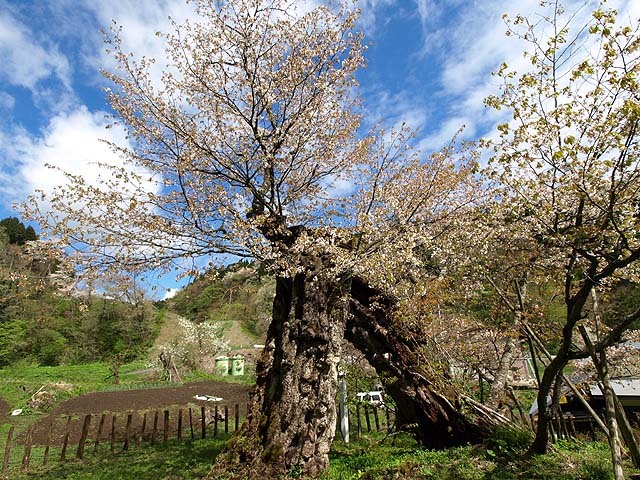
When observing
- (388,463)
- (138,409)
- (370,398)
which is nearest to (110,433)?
(138,409)

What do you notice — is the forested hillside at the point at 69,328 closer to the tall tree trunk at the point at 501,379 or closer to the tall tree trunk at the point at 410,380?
the tall tree trunk at the point at 410,380

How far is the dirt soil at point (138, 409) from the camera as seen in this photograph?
1146cm

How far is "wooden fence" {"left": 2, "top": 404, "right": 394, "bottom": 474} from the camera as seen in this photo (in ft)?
29.7

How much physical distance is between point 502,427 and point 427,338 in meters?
2.04

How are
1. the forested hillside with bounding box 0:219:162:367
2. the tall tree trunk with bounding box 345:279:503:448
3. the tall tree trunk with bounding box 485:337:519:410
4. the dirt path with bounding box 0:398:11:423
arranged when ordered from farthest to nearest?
the forested hillside with bounding box 0:219:162:367, the dirt path with bounding box 0:398:11:423, the tall tree trunk with bounding box 485:337:519:410, the tall tree trunk with bounding box 345:279:503:448

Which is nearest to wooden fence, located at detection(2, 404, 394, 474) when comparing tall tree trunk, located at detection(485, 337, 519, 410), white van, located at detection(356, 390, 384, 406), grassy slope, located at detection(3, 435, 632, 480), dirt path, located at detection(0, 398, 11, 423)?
white van, located at detection(356, 390, 384, 406)

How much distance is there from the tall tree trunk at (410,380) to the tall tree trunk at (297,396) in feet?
3.42

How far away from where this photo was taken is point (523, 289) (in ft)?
26.6

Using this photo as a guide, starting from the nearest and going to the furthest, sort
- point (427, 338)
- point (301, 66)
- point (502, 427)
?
1. point (502, 427)
2. point (301, 66)
3. point (427, 338)

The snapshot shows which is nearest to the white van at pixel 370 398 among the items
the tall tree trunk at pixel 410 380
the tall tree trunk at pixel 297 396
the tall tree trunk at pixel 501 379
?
the tall tree trunk at pixel 410 380

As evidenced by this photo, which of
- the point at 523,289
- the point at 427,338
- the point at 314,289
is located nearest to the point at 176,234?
the point at 314,289

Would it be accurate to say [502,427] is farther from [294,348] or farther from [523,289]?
[294,348]

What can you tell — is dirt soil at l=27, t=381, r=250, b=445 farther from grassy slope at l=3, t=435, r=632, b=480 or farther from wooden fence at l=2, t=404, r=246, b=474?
grassy slope at l=3, t=435, r=632, b=480

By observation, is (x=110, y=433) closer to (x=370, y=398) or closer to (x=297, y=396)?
(x=370, y=398)
